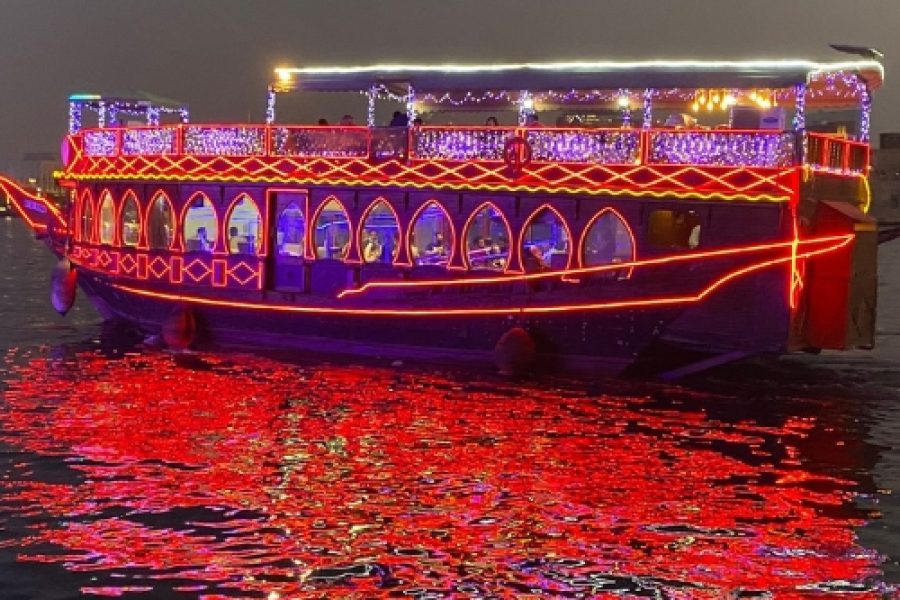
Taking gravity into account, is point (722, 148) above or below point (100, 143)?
below

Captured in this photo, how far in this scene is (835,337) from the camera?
54.7 feet

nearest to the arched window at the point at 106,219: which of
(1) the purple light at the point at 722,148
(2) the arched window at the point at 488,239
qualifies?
(2) the arched window at the point at 488,239

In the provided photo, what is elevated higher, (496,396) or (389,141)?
(389,141)

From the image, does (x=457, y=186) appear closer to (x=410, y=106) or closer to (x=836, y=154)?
(x=410, y=106)

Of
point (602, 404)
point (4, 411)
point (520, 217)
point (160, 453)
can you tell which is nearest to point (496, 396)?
point (602, 404)

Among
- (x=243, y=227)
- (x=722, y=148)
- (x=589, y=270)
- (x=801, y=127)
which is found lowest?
(x=589, y=270)

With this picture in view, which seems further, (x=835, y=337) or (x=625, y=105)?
(x=625, y=105)

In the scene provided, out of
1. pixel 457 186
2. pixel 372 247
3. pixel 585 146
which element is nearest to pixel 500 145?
pixel 457 186

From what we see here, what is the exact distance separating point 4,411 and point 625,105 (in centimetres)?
1064

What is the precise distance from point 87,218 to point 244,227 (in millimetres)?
4031

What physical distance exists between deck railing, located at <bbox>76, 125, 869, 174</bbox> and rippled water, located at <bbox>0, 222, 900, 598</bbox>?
338 centimetres

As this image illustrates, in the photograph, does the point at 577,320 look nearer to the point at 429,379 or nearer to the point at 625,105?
the point at 429,379

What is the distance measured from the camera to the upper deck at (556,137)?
54.1 ft

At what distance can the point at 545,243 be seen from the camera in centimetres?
1856
